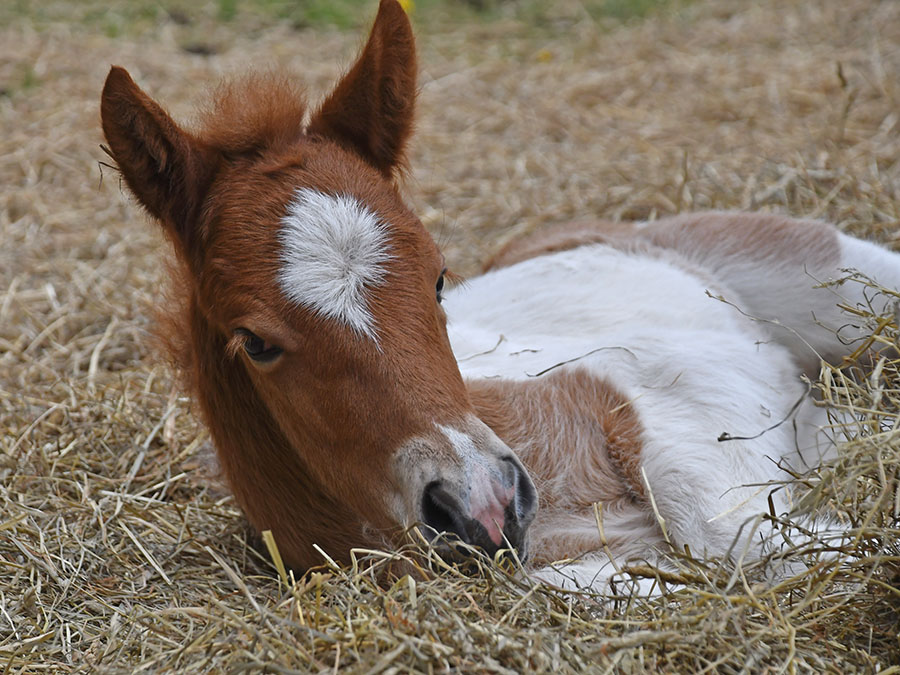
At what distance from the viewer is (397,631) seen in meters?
2.18

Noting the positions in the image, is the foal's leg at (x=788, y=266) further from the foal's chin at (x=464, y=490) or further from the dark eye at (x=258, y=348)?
the dark eye at (x=258, y=348)

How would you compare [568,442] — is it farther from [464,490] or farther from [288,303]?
[288,303]

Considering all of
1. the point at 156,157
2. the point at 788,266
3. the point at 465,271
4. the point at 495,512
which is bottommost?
the point at 465,271

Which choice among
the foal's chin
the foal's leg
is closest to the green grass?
the foal's leg

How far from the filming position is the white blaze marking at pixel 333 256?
99.5 inches

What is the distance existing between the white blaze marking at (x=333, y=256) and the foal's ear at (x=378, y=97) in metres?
0.42

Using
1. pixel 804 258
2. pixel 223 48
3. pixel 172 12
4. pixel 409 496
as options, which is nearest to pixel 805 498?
pixel 409 496

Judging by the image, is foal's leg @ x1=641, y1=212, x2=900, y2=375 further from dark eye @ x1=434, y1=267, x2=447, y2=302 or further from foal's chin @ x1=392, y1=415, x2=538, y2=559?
foal's chin @ x1=392, y1=415, x2=538, y2=559

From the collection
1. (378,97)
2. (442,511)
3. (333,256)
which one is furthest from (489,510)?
(378,97)

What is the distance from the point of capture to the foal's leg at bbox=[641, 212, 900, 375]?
4062mm

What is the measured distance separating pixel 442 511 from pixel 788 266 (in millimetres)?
2402

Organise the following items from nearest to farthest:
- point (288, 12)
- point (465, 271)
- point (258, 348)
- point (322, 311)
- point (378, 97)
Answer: point (322, 311) → point (258, 348) → point (378, 97) → point (465, 271) → point (288, 12)

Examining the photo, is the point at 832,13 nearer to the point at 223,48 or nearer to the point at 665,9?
the point at 665,9

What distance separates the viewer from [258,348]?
8.78 feet
